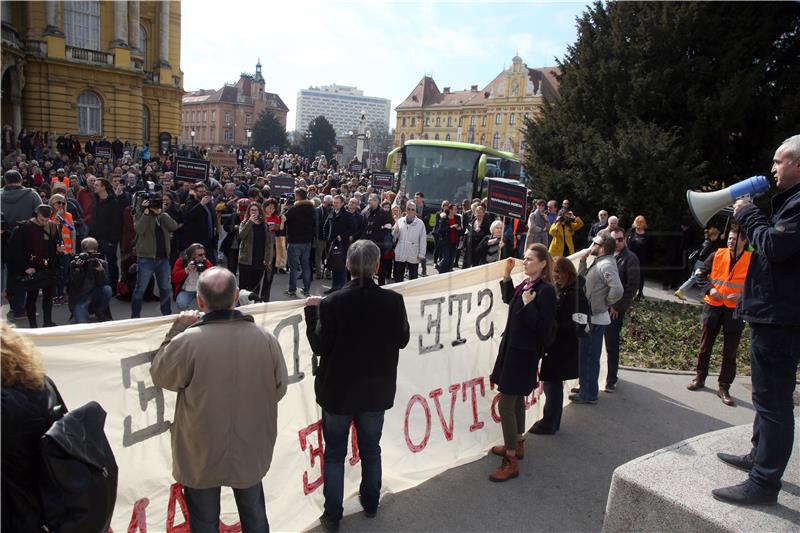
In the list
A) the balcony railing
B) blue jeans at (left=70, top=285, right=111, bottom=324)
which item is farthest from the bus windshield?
the balcony railing

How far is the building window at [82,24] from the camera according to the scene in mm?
41031

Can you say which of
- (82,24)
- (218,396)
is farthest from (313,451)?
(82,24)

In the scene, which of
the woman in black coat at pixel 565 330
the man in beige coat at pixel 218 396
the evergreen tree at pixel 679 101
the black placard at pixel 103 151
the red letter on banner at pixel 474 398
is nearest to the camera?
the man in beige coat at pixel 218 396

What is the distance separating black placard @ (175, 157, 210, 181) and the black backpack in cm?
1138

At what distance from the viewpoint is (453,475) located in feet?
16.5

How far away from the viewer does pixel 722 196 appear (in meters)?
3.85

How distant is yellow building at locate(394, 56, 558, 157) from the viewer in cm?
10562

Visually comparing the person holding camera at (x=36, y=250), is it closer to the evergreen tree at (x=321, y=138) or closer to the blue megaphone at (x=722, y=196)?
the blue megaphone at (x=722, y=196)

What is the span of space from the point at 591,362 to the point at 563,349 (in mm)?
1279

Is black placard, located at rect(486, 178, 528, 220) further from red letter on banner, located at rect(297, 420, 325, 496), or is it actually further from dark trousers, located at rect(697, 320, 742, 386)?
red letter on banner, located at rect(297, 420, 325, 496)


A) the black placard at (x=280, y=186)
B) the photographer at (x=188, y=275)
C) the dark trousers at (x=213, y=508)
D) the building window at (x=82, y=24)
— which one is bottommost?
the dark trousers at (x=213, y=508)

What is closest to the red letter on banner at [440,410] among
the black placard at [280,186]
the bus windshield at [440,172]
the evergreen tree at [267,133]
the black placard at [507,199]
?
the black placard at [507,199]

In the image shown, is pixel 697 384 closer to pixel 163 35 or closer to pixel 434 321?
pixel 434 321

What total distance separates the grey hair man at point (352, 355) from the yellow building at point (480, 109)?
320 ft
